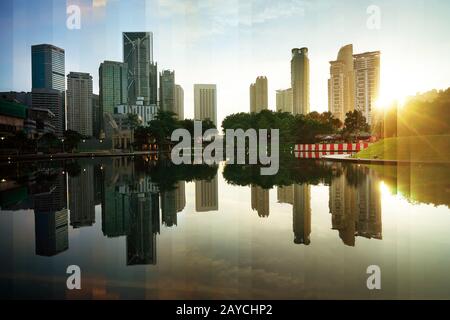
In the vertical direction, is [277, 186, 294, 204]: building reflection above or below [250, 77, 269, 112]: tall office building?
below

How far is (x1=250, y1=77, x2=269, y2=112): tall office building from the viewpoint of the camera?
610 feet

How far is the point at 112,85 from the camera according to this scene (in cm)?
18588

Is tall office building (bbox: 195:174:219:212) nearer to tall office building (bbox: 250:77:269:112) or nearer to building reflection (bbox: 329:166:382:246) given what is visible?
building reflection (bbox: 329:166:382:246)

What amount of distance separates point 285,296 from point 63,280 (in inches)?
121

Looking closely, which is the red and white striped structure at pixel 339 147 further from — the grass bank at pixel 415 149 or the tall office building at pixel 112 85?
the tall office building at pixel 112 85

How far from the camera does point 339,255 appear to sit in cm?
579

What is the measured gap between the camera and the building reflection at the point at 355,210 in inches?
289

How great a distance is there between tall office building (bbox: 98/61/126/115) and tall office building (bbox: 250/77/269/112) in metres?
69.6

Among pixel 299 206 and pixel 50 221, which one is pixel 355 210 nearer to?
pixel 299 206

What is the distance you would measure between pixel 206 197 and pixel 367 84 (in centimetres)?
13549

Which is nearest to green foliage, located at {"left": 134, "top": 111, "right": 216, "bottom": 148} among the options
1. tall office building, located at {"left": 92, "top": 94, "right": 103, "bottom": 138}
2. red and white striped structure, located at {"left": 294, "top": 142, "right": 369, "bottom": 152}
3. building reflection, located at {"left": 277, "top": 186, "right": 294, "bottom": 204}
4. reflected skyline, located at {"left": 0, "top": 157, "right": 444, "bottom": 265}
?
red and white striped structure, located at {"left": 294, "top": 142, "right": 369, "bottom": 152}

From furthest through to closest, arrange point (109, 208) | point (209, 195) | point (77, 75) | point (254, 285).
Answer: point (77, 75), point (209, 195), point (109, 208), point (254, 285)
